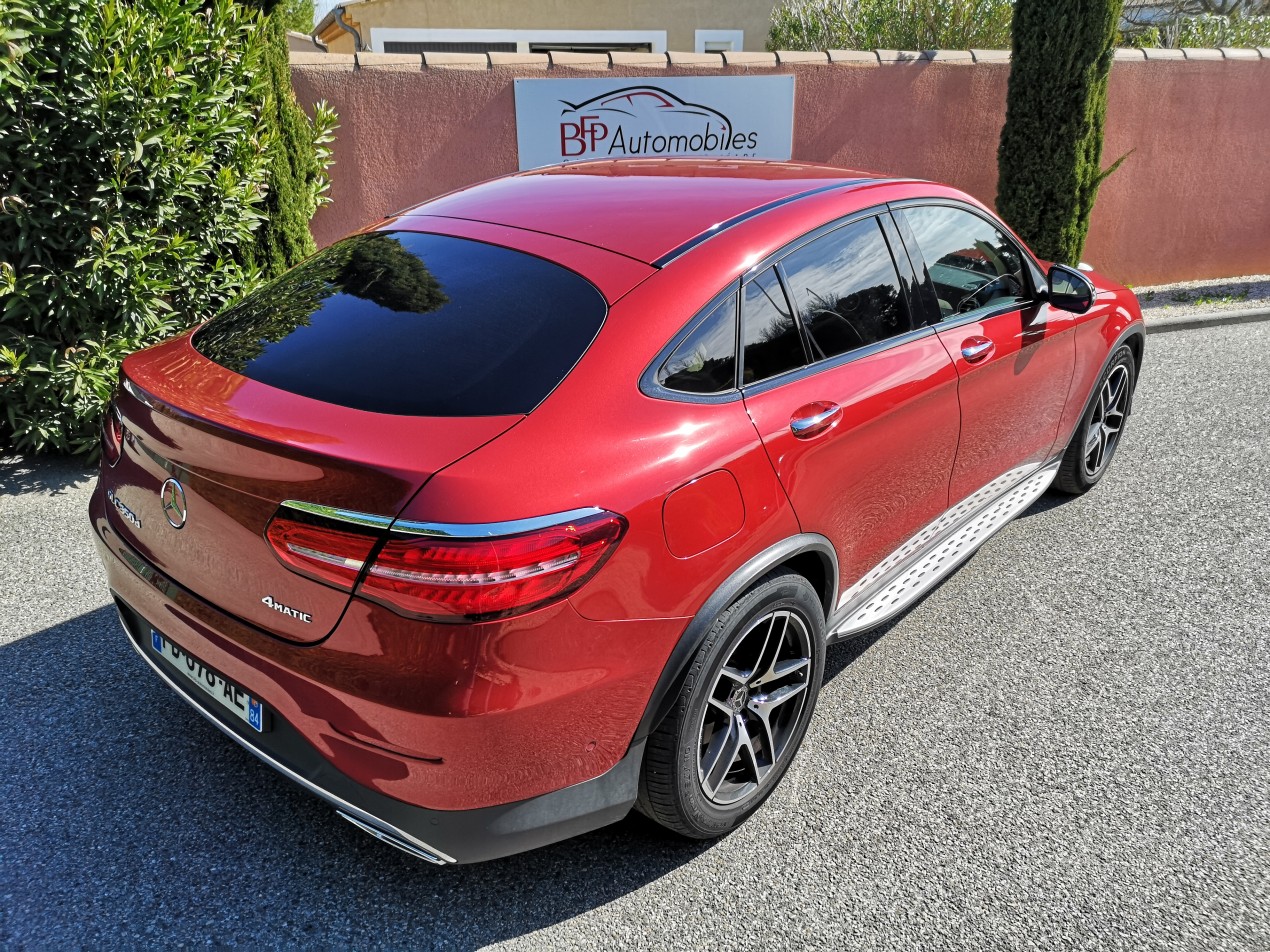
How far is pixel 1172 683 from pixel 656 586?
230 cm

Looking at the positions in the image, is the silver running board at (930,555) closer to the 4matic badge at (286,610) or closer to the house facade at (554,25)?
the 4matic badge at (286,610)

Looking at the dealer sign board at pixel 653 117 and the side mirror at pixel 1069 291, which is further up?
the dealer sign board at pixel 653 117

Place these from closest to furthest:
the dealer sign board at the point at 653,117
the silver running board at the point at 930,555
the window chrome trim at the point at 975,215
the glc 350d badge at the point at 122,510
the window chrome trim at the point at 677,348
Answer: the window chrome trim at the point at 677,348
the glc 350d badge at the point at 122,510
the silver running board at the point at 930,555
the window chrome trim at the point at 975,215
the dealer sign board at the point at 653,117

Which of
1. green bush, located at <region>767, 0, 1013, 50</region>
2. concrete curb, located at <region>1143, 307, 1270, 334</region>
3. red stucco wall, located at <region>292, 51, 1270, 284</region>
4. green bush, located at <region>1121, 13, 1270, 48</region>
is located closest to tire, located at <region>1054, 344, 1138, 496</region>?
concrete curb, located at <region>1143, 307, 1270, 334</region>

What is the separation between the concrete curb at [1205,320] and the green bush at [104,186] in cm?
749

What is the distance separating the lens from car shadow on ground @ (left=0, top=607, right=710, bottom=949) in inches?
93.7

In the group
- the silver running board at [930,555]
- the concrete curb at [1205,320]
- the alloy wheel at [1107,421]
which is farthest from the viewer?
the concrete curb at [1205,320]

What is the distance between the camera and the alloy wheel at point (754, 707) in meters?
2.58

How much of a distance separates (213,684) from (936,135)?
8202mm

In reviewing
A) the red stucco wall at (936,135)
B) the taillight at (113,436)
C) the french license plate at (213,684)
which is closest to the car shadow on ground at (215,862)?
the french license plate at (213,684)

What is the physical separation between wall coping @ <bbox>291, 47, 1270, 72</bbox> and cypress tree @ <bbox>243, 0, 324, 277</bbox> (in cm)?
56

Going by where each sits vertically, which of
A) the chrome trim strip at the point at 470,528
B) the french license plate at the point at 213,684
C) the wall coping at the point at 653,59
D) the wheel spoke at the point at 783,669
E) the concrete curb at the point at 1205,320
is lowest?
the concrete curb at the point at 1205,320

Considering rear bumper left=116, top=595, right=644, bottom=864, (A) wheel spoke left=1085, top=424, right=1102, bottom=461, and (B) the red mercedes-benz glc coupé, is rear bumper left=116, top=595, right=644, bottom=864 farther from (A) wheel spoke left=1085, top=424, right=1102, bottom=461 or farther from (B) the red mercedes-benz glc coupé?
(A) wheel spoke left=1085, top=424, right=1102, bottom=461

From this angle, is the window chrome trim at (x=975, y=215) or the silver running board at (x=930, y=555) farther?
the window chrome trim at (x=975, y=215)
